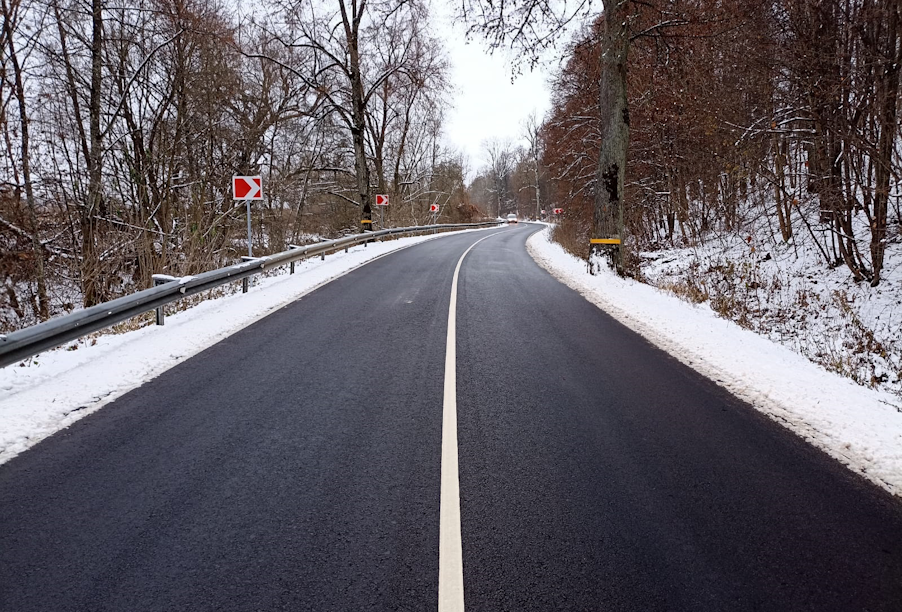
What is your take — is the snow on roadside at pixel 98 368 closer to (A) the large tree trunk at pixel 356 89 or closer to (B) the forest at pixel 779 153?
(B) the forest at pixel 779 153

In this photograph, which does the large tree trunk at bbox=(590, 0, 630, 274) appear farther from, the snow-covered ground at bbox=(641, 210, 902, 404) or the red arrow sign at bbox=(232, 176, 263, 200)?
the red arrow sign at bbox=(232, 176, 263, 200)

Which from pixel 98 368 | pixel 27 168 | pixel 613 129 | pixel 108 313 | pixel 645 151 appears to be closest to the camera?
pixel 98 368

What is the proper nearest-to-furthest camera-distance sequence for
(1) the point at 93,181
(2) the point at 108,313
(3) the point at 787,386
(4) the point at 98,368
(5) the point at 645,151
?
(3) the point at 787,386, (4) the point at 98,368, (2) the point at 108,313, (1) the point at 93,181, (5) the point at 645,151

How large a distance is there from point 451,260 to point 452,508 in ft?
48.3

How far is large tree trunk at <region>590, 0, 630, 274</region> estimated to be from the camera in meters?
12.6

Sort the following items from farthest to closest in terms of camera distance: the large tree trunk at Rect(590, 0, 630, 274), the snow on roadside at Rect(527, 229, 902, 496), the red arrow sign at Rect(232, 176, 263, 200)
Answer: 1. the large tree trunk at Rect(590, 0, 630, 274)
2. the red arrow sign at Rect(232, 176, 263, 200)
3. the snow on roadside at Rect(527, 229, 902, 496)

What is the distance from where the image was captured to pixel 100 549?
260 cm

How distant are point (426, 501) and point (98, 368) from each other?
4443 millimetres

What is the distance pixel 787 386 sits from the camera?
502 cm

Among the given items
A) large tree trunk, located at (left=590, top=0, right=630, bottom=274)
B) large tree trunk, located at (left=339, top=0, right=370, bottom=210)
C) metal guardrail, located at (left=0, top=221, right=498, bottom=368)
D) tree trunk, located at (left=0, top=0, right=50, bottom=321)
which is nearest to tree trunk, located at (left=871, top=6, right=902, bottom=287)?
large tree trunk, located at (left=590, top=0, right=630, bottom=274)

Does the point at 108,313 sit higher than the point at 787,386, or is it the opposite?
the point at 108,313

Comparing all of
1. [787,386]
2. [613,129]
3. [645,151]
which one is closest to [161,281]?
[787,386]

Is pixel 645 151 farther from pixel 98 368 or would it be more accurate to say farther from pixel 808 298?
pixel 98 368

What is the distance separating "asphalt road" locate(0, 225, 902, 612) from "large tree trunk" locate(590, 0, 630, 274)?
8.33 m
